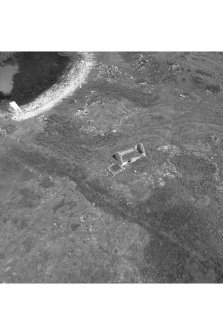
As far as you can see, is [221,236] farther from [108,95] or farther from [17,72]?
[17,72]

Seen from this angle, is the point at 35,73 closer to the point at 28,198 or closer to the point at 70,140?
the point at 70,140

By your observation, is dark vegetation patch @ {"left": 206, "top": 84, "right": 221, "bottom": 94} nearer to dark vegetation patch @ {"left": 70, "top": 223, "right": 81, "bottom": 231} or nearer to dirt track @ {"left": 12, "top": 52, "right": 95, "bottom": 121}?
dirt track @ {"left": 12, "top": 52, "right": 95, "bottom": 121}

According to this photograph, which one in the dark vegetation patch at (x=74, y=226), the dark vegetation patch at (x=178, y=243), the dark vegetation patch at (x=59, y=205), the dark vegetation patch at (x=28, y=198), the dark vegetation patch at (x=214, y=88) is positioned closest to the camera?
the dark vegetation patch at (x=178, y=243)

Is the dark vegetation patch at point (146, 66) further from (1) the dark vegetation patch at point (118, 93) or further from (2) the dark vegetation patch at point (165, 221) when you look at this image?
(2) the dark vegetation patch at point (165, 221)

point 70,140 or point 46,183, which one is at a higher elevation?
point 70,140

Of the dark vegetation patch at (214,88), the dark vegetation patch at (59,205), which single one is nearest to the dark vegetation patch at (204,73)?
the dark vegetation patch at (214,88)

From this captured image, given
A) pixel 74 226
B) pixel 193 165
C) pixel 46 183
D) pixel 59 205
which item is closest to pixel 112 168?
pixel 59 205

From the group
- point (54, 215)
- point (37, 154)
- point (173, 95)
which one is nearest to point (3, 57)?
point (37, 154)
